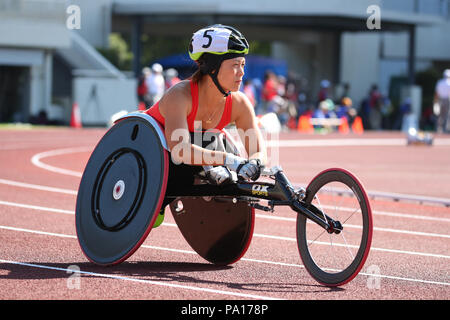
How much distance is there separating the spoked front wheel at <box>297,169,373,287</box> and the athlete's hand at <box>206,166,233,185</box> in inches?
22.7

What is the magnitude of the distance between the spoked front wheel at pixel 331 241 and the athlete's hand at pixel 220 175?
1.89 feet

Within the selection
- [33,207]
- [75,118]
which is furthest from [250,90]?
[33,207]

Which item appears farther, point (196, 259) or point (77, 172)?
point (77, 172)

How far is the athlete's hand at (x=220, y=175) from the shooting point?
24.3 ft

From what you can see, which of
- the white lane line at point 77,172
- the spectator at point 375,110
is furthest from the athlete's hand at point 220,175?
the spectator at point 375,110

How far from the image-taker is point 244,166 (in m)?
7.34

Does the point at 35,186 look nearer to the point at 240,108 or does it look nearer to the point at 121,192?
the point at 121,192

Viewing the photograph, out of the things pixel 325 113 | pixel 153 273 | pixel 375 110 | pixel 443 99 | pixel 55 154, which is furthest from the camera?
pixel 375 110

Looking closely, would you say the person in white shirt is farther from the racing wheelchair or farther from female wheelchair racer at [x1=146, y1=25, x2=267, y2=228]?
female wheelchair racer at [x1=146, y1=25, x2=267, y2=228]

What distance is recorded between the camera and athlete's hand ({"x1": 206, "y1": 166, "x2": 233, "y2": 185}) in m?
7.40

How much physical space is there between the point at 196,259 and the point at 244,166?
137 cm

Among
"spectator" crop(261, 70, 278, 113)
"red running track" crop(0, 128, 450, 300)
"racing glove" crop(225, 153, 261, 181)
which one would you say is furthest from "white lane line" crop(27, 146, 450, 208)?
"spectator" crop(261, 70, 278, 113)

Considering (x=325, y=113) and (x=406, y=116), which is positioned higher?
(x=325, y=113)

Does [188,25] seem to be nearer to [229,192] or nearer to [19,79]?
[19,79]
